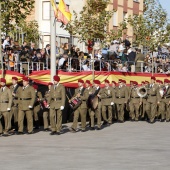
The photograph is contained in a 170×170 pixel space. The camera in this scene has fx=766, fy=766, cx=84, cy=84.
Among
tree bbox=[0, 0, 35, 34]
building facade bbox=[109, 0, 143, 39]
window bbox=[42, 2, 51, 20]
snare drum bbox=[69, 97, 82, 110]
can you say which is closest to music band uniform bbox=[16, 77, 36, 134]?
snare drum bbox=[69, 97, 82, 110]

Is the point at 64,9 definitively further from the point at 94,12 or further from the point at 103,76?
the point at 94,12

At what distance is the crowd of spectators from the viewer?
92.4ft

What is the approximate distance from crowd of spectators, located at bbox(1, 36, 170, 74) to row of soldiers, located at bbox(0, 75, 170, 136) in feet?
6.18

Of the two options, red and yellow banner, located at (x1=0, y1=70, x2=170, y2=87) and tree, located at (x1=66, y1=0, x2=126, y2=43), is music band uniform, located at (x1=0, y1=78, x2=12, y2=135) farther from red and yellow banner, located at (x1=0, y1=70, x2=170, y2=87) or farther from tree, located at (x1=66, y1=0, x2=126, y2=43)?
tree, located at (x1=66, y1=0, x2=126, y2=43)

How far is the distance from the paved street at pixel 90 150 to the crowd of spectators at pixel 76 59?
4124 mm

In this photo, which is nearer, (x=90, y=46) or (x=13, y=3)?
(x=13, y=3)

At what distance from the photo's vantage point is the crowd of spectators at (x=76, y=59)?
28.2 metres

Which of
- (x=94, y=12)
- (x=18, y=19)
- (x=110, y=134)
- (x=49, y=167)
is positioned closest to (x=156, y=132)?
(x=110, y=134)

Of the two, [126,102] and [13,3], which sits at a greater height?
[13,3]

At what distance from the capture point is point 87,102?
26.3 m

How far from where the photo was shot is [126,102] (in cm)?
3188

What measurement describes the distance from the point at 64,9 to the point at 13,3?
200 centimetres

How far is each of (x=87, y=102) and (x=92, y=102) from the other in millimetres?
256

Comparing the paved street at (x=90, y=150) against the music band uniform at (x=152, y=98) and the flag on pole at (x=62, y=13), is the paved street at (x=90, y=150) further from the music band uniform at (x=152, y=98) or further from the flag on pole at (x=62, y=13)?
the flag on pole at (x=62, y=13)
